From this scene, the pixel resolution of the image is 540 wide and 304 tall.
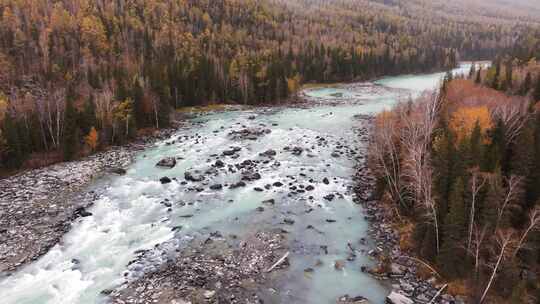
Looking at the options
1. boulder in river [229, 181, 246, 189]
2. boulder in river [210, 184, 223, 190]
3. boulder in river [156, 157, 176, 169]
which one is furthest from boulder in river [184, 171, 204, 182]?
boulder in river [156, 157, 176, 169]

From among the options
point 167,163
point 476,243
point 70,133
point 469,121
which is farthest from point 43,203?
point 469,121

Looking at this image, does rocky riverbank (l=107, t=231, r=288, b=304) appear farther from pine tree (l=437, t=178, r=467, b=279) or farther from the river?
pine tree (l=437, t=178, r=467, b=279)

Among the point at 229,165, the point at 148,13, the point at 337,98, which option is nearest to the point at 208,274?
the point at 229,165

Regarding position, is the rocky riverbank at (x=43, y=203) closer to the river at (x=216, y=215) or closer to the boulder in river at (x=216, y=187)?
the river at (x=216, y=215)

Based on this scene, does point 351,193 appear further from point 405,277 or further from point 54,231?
point 54,231

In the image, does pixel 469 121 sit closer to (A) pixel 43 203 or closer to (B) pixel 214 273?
(B) pixel 214 273

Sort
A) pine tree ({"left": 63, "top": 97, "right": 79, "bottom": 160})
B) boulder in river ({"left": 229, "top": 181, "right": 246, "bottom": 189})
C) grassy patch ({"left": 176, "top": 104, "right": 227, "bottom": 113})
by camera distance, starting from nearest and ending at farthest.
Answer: boulder in river ({"left": 229, "top": 181, "right": 246, "bottom": 189}), pine tree ({"left": 63, "top": 97, "right": 79, "bottom": 160}), grassy patch ({"left": 176, "top": 104, "right": 227, "bottom": 113})
